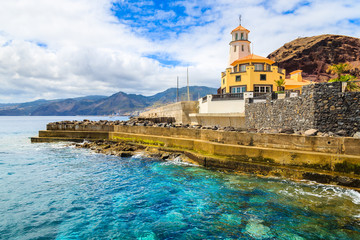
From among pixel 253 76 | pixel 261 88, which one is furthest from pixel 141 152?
pixel 261 88

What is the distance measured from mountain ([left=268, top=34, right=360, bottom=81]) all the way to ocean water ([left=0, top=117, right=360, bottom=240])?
67.4 meters

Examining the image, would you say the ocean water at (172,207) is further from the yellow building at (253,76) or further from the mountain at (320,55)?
the mountain at (320,55)

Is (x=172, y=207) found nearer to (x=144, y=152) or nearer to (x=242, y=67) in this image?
(x=144, y=152)

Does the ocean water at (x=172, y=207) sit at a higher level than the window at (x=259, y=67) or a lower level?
lower

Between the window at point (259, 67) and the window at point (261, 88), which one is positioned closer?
the window at point (261, 88)

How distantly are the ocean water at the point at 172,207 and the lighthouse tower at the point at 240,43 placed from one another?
34.1 metres

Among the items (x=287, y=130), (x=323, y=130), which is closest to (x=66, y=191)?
(x=287, y=130)

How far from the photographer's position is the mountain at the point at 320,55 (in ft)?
208

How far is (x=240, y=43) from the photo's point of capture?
130 feet

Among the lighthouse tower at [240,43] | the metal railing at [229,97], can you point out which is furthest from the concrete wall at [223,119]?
the lighthouse tower at [240,43]

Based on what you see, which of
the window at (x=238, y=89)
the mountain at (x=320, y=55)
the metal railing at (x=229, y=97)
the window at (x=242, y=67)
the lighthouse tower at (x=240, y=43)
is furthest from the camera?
the mountain at (x=320, y=55)

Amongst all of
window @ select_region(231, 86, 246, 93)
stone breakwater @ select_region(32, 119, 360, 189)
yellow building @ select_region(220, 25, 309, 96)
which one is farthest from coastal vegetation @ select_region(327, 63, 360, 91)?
window @ select_region(231, 86, 246, 93)

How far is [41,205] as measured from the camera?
744 centimetres

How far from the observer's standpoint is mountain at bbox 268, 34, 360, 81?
6350cm
